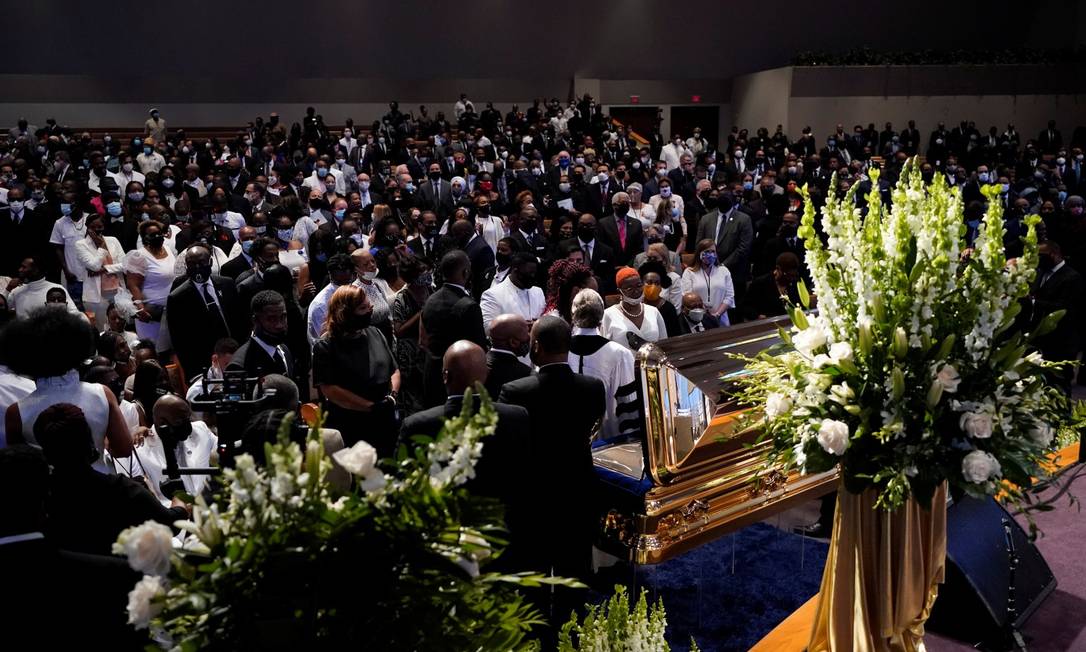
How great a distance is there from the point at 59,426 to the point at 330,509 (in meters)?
1.68

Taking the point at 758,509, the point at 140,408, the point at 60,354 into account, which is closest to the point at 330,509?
the point at 60,354

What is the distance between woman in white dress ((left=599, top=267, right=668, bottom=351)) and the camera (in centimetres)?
552

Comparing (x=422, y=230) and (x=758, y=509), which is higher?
(x=422, y=230)

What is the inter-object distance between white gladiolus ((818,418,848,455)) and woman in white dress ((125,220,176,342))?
616 centimetres

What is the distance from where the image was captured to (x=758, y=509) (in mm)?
4605

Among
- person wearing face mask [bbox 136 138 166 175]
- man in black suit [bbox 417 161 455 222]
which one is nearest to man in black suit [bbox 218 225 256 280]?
man in black suit [bbox 417 161 455 222]

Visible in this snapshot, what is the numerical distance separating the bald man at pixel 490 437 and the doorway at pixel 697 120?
80.0 feet

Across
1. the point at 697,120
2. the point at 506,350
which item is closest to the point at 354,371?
the point at 506,350

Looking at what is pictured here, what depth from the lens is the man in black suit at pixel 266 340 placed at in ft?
16.8

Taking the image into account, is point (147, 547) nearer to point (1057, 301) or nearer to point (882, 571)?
point (882, 571)

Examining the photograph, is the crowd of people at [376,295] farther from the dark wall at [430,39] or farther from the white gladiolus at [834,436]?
the dark wall at [430,39]

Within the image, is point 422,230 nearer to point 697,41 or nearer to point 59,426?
point 59,426

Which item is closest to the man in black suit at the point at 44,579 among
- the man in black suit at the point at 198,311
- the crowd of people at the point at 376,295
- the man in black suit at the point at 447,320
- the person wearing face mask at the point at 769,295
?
the crowd of people at the point at 376,295

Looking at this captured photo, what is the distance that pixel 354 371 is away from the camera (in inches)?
198
